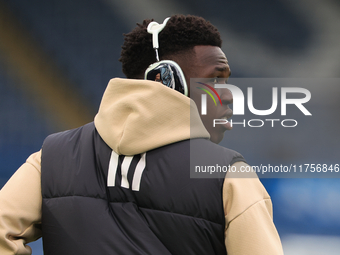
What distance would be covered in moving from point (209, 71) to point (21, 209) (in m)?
0.51

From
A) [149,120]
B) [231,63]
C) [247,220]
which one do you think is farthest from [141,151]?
[231,63]

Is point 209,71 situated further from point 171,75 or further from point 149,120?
point 149,120

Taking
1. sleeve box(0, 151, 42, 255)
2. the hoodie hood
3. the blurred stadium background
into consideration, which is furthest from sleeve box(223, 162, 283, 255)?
the blurred stadium background

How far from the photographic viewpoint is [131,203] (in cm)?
55

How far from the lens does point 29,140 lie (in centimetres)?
273

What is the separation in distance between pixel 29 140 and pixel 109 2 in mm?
1532

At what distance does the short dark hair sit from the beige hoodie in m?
0.22

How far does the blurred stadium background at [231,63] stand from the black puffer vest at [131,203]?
2.11m

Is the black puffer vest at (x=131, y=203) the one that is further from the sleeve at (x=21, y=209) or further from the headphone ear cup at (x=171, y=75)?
the headphone ear cup at (x=171, y=75)

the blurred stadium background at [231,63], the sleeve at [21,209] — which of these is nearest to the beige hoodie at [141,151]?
the sleeve at [21,209]

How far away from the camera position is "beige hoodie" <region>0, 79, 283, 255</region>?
48 cm

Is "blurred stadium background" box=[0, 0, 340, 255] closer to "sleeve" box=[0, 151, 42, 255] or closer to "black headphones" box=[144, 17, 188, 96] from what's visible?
"sleeve" box=[0, 151, 42, 255]

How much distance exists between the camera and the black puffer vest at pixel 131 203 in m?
0.51

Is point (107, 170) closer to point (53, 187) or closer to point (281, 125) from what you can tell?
point (53, 187)
